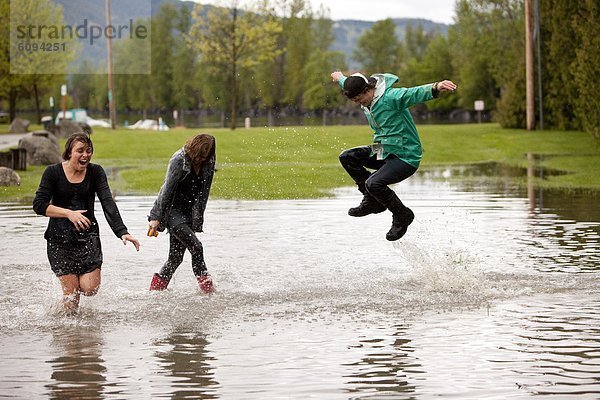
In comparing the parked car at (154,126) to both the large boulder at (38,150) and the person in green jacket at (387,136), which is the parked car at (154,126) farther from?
the person in green jacket at (387,136)

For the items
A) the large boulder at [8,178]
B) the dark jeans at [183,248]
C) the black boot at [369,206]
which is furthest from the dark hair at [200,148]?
the large boulder at [8,178]

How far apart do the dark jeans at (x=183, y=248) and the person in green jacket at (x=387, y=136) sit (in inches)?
78.6

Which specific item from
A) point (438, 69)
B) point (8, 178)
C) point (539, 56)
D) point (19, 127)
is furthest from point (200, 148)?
point (438, 69)

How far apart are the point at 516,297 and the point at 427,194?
12786 millimetres

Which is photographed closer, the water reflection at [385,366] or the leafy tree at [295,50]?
the water reflection at [385,366]

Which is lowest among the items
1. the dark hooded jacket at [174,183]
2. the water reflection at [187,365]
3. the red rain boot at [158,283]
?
the water reflection at [187,365]

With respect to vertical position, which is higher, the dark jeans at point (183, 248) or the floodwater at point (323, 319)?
the dark jeans at point (183, 248)

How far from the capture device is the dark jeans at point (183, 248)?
1181 centimetres

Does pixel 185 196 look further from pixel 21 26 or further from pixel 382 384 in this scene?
pixel 21 26

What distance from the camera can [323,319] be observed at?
10.6m

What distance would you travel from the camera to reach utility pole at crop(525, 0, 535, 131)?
5103cm

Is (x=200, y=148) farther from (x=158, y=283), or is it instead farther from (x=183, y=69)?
(x=183, y=69)

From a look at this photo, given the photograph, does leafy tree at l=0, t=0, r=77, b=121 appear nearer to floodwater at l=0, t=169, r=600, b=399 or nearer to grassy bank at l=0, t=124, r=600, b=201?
grassy bank at l=0, t=124, r=600, b=201

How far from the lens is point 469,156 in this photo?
3938 cm
